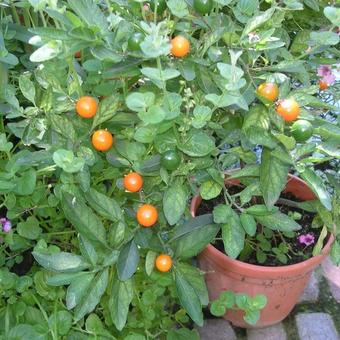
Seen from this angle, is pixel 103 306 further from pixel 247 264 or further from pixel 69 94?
pixel 69 94

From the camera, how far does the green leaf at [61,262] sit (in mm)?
949

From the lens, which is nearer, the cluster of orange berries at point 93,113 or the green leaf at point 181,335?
the cluster of orange berries at point 93,113

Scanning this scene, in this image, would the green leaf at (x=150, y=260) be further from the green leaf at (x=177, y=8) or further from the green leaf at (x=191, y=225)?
the green leaf at (x=177, y=8)

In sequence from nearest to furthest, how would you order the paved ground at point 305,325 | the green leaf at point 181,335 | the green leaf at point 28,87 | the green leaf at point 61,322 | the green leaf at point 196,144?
the green leaf at point 196,144 < the green leaf at point 28,87 < the green leaf at point 61,322 < the green leaf at point 181,335 < the paved ground at point 305,325

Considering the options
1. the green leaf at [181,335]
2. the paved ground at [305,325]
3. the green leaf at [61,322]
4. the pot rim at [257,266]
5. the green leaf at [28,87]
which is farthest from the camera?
the paved ground at [305,325]

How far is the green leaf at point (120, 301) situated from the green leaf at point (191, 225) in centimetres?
14

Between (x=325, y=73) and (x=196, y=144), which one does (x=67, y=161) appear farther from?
(x=325, y=73)

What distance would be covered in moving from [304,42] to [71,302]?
697mm

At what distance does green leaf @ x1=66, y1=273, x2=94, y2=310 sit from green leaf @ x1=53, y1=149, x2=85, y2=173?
0.23 m

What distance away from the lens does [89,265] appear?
37.7 inches

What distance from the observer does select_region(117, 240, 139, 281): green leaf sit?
3.04 ft

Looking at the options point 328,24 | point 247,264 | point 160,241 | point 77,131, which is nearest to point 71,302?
point 160,241

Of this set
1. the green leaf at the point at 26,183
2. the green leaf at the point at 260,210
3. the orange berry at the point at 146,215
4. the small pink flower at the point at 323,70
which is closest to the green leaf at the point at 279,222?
the green leaf at the point at 260,210

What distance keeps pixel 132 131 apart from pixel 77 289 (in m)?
0.30
